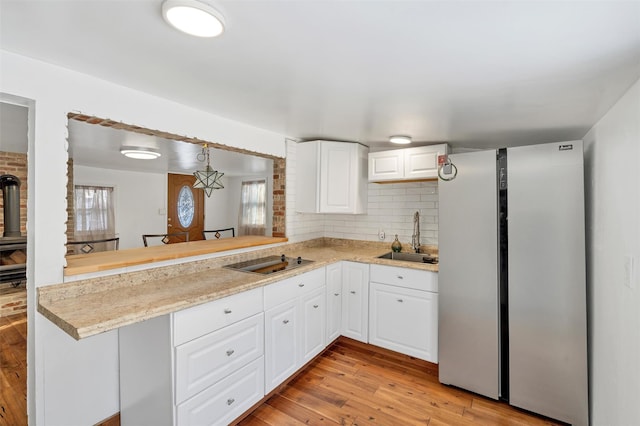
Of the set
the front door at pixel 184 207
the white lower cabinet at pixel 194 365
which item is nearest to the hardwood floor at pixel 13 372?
the white lower cabinet at pixel 194 365

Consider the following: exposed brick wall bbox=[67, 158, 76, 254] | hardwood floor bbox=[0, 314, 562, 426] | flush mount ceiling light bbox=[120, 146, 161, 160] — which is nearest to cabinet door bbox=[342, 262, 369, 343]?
hardwood floor bbox=[0, 314, 562, 426]

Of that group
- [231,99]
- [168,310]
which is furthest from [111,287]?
[231,99]

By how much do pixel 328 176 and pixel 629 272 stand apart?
227 centimetres

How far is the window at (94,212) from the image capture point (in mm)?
5312

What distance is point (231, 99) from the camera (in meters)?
1.89

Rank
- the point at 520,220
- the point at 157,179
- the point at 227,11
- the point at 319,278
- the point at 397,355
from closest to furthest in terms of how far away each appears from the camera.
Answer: the point at 227,11 < the point at 520,220 < the point at 319,278 < the point at 397,355 < the point at 157,179

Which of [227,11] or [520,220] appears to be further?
[520,220]

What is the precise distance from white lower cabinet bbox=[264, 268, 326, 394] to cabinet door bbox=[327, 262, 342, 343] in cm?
9

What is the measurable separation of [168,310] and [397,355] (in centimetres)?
219

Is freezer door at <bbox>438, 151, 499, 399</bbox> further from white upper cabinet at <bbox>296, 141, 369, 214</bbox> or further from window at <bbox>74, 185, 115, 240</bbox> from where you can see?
window at <bbox>74, 185, 115, 240</bbox>

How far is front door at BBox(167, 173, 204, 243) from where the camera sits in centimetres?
659

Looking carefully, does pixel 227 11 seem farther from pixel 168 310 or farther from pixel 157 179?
pixel 157 179

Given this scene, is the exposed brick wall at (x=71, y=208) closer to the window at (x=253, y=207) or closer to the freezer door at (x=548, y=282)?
the window at (x=253, y=207)

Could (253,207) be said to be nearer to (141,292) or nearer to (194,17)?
(141,292)
